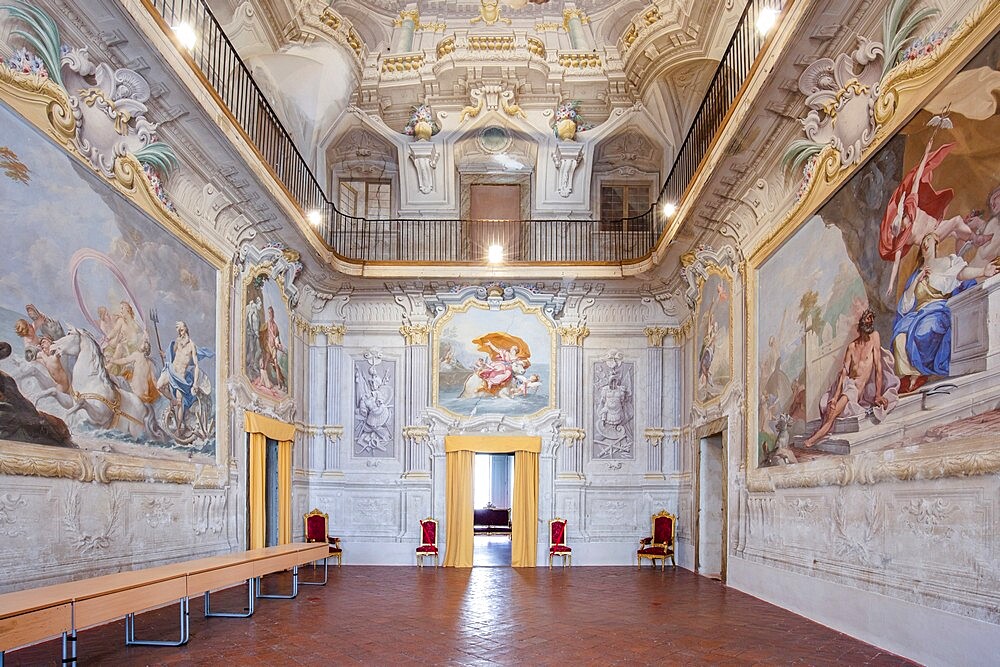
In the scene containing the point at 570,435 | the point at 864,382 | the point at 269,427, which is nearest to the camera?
→ the point at 864,382

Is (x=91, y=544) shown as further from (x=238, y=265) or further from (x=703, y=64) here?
(x=703, y=64)

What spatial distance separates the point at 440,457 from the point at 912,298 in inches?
409

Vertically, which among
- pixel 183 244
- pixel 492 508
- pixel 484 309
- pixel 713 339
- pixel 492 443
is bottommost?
pixel 492 508

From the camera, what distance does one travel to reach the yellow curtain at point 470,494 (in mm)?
14750

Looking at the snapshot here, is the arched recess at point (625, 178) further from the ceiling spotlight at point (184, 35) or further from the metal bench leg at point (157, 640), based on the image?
the metal bench leg at point (157, 640)

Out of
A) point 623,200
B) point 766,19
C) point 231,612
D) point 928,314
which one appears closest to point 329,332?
point 623,200

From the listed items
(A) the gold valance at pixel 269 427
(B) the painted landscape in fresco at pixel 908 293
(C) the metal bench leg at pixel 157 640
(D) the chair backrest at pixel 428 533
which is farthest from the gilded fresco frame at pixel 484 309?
(C) the metal bench leg at pixel 157 640

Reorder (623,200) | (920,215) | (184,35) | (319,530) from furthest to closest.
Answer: (623,200), (319,530), (184,35), (920,215)

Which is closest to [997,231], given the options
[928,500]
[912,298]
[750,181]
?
[912,298]

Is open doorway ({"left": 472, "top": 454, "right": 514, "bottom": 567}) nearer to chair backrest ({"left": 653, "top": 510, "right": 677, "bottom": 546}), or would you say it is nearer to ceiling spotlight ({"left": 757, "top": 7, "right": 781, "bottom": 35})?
chair backrest ({"left": 653, "top": 510, "right": 677, "bottom": 546})

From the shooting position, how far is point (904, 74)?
21.2 feet

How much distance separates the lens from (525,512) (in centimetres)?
1494

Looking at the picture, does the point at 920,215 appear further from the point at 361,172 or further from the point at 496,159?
the point at 361,172

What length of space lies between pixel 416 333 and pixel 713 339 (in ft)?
19.2
